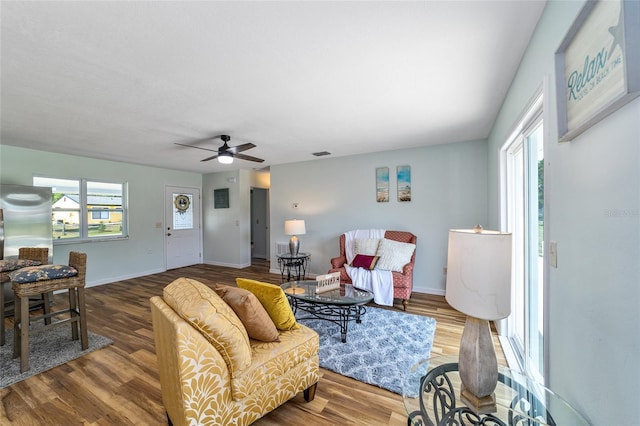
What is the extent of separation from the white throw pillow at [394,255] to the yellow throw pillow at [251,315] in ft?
8.02

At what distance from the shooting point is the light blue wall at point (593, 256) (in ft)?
2.28

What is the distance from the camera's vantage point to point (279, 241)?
18.9 ft

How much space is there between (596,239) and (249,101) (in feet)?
8.36

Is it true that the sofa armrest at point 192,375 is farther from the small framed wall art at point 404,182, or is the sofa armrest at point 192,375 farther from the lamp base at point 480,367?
the small framed wall art at point 404,182

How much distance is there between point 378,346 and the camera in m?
2.49

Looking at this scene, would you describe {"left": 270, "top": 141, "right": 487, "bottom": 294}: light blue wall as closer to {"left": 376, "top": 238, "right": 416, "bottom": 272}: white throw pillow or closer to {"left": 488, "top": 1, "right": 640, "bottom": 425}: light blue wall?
{"left": 376, "top": 238, "right": 416, "bottom": 272}: white throw pillow

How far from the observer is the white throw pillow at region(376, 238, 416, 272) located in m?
3.74

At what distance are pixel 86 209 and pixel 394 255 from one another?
5643 millimetres

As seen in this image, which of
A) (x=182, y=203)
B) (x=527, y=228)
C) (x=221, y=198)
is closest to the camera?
(x=527, y=228)

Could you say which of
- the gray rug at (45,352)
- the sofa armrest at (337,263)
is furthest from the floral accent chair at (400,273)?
the gray rug at (45,352)

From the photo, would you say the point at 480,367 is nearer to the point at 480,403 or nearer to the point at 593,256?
the point at 480,403

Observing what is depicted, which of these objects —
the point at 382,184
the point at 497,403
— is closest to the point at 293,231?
the point at 382,184

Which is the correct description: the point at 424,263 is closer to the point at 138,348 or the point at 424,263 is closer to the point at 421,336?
the point at 421,336

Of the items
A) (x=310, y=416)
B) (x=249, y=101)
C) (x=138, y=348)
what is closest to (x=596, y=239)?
(x=310, y=416)
